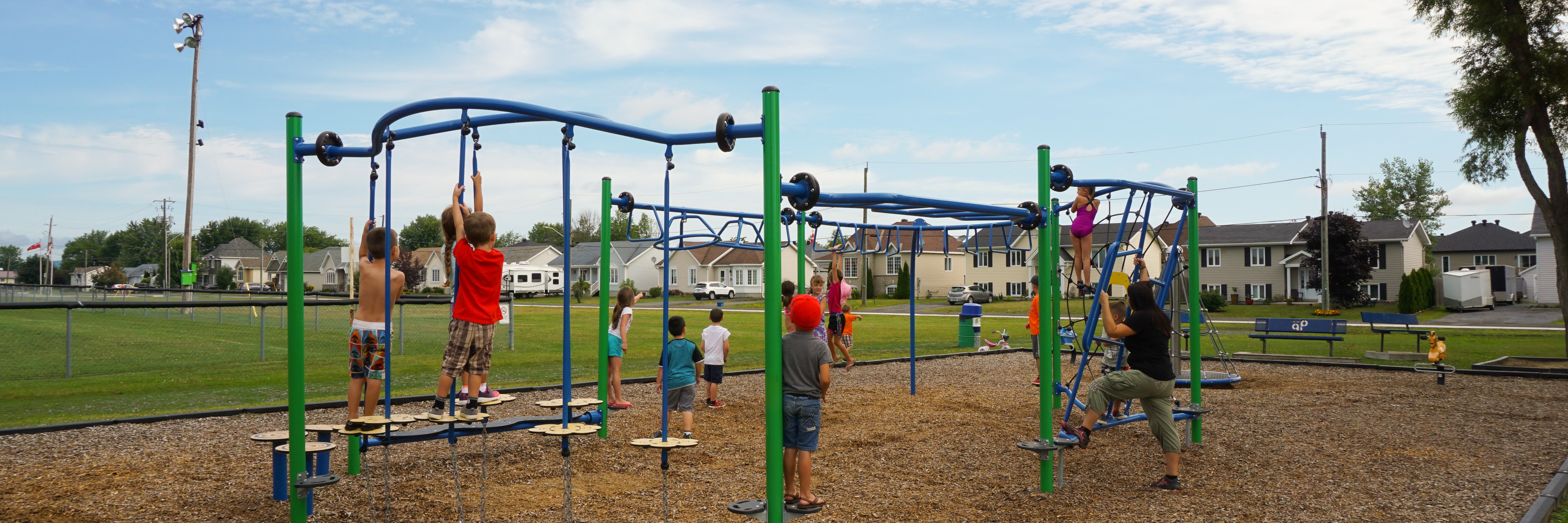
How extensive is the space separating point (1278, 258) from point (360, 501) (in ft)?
166

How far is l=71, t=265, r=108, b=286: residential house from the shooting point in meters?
103

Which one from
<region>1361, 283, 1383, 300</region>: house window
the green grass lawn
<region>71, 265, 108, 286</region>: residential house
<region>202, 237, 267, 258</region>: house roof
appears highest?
<region>202, 237, 267, 258</region>: house roof

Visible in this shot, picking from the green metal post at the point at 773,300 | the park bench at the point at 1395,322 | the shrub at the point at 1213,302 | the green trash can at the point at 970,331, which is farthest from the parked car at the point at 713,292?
the green metal post at the point at 773,300

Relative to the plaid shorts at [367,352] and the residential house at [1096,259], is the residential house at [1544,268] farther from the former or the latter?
the plaid shorts at [367,352]

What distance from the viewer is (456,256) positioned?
536 centimetres

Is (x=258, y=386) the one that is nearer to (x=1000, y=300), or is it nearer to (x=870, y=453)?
(x=870, y=453)

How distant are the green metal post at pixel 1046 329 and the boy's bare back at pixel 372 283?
15.1ft

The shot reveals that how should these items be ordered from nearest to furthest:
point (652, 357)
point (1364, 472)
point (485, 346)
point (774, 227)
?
point (774, 227)
point (485, 346)
point (1364, 472)
point (652, 357)

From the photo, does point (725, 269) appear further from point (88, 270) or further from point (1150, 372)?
point (88, 270)

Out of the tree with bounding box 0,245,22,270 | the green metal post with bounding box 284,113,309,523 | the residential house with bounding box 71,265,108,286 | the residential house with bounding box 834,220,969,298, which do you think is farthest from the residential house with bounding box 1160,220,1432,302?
the tree with bounding box 0,245,22,270

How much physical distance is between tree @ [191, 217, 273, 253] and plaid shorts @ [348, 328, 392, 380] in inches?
4297

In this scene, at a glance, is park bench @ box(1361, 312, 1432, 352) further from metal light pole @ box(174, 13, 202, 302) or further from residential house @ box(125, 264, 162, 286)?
residential house @ box(125, 264, 162, 286)

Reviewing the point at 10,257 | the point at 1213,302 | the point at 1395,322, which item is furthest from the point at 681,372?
the point at 10,257

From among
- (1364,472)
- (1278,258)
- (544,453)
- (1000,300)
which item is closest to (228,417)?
(544,453)
